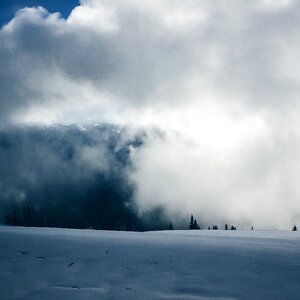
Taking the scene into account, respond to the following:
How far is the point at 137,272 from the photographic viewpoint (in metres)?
7.66

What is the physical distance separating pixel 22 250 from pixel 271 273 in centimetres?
788

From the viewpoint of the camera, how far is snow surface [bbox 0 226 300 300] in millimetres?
6105

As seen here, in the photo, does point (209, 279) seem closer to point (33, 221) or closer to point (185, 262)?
point (185, 262)

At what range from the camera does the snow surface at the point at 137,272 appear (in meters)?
6.11

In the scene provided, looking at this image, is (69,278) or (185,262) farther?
(185,262)

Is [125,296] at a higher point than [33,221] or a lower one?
higher

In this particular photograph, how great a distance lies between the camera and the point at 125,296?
591 cm

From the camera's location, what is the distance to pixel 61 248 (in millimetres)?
9938

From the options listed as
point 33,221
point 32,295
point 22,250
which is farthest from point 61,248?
point 33,221

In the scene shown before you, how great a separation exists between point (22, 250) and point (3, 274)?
2.47 m

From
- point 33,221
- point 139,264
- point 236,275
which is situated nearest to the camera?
point 236,275

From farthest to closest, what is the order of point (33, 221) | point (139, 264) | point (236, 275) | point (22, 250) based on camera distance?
point (33, 221), point (22, 250), point (139, 264), point (236, 275)

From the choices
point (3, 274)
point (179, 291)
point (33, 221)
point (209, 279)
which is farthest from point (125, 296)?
point (33, 221)

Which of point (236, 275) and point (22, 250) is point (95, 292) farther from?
point (22, 250)
